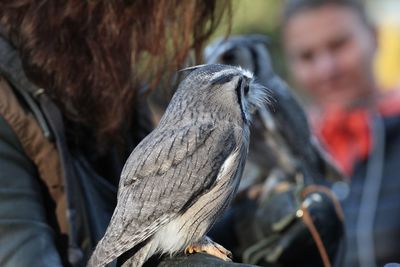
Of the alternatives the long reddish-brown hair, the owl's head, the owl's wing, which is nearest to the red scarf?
the long reddish-brown hair

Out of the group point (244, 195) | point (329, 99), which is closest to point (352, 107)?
point (329, 99)

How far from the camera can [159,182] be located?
5.89 ft

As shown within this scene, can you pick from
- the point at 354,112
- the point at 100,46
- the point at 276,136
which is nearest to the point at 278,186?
the point at 276,136

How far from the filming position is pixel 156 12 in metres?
2.32

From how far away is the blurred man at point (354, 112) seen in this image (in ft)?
13.3

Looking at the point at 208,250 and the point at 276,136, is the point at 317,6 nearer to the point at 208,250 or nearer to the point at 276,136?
the point at 276,136

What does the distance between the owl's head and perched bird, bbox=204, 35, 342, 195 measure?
1464mm

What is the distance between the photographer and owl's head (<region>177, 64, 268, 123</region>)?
1.89m

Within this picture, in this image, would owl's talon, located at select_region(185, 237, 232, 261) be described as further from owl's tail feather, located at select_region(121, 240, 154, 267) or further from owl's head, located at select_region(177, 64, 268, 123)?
owl's head, located at select_region(177, 64, 268, 123)

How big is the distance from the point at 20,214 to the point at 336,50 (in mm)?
3402

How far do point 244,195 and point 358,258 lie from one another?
3.77ft

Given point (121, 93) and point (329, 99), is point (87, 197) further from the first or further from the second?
point (329, 99)

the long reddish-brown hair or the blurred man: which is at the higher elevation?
the long reddish-brown hair

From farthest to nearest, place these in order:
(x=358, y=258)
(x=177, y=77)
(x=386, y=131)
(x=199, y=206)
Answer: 1. (x=386, y=131)
2. (x=358, y=258)
3. (x=177, y=77)
4. (x=199, y=206)
